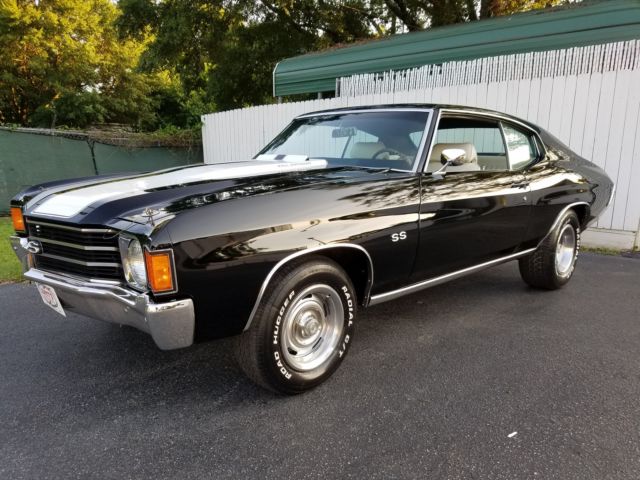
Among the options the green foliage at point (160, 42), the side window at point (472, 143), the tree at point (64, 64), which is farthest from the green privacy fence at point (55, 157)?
the tree at point (64, 64)

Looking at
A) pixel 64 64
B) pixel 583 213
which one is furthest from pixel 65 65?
pixel 583 213

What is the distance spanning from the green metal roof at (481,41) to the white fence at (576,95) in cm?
120

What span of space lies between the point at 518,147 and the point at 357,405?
2.78 m

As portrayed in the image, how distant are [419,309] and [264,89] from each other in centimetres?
1630

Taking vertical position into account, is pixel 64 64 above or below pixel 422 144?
above

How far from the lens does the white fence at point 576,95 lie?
5.96m

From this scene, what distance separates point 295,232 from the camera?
2.42m

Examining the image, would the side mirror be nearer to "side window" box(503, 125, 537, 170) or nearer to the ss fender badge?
the ss fender badge

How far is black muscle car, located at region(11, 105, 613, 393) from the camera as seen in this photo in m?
2.18

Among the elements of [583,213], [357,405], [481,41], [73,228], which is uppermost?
[481,41]

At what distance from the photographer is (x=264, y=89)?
1870cm

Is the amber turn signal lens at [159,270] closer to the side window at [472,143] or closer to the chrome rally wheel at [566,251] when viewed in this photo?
the side window at [472,143]

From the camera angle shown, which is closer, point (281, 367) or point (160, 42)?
point (281, 367)

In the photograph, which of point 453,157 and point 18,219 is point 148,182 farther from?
point 453,157
